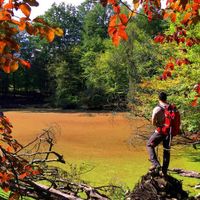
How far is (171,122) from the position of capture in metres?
7.25

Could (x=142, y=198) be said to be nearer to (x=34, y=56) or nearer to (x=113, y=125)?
(x=113, y=125)

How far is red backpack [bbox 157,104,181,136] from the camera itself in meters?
7.21

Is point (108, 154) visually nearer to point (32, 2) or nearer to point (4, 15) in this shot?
point (4, 15)

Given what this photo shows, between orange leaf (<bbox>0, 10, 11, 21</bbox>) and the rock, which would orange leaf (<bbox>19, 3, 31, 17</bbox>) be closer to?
orange leaf (<bbox>0, 10, 11, 21</bbox>)

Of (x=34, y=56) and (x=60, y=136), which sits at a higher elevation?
(x=34, y=56)

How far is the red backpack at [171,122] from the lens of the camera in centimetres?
721

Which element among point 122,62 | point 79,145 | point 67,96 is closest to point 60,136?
point 79,145

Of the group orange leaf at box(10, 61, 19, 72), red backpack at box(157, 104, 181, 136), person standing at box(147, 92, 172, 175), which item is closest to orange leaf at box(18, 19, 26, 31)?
orange leaf at box(10, 61, 19, 72)

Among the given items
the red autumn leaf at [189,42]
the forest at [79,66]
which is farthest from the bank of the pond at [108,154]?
the forest at [79,66]

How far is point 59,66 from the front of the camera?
5016cm

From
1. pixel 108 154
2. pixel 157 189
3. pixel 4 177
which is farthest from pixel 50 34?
pixel 108 154

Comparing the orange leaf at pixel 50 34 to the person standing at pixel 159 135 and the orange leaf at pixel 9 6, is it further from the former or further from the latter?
the person standing at pixel 159 135

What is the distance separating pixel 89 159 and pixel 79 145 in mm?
3437

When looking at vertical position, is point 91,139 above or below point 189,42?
below
